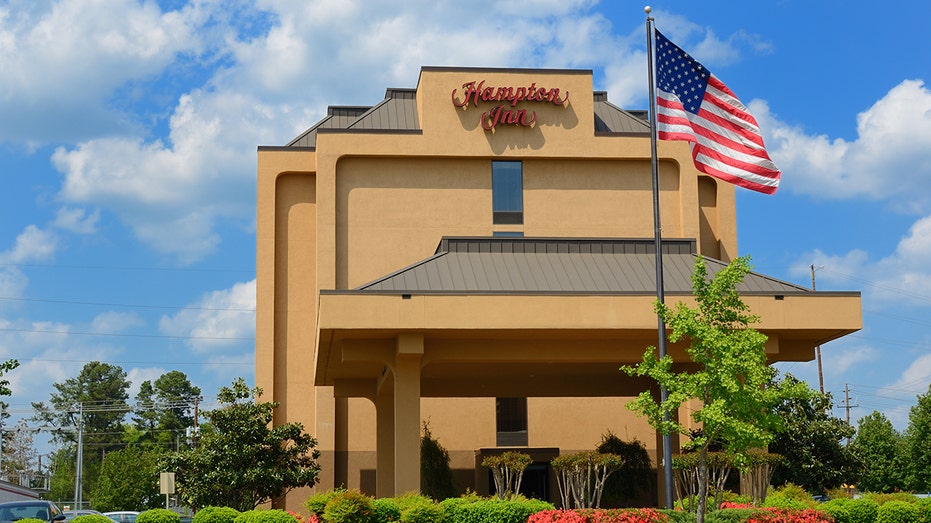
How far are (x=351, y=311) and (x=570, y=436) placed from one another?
66.2 ft

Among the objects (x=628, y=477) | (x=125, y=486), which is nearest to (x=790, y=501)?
(x=628, y=477)

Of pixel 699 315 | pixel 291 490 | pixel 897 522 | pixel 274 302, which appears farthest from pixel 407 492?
pixel 274 302

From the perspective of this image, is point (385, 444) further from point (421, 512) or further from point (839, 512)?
point (839, 512)

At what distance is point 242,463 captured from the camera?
39750 mm

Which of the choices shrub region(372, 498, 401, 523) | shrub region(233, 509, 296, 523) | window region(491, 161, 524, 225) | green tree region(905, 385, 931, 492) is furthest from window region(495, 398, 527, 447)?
green tree region(905, 385, 931, 492)

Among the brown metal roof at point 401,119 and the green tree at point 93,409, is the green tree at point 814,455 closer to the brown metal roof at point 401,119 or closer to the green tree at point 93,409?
the brown metal roof at point 401,119

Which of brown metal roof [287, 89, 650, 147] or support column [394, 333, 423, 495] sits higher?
brown metal roof [287, 89, 650, 147]

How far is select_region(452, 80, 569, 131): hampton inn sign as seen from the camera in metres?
47.3

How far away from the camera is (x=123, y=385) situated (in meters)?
121

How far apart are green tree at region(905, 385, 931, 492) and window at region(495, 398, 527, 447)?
31.7 metres

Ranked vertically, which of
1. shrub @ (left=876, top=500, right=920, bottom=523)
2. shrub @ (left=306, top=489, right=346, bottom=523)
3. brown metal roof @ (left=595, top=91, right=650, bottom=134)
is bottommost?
shrub @ (left=876, top=500, right=920, bottom=523)

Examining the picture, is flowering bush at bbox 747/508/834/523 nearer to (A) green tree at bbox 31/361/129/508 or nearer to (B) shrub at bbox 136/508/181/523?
(B) shrub at bbox 136/508/181/523

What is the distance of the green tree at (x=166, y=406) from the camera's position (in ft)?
380

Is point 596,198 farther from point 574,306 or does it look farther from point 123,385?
point 123,385
